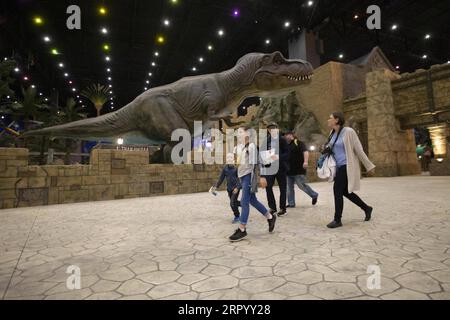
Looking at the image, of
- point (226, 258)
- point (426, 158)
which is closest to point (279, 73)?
point (226, 258)

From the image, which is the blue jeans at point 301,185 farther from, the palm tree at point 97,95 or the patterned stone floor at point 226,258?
the palm tree at point 97,95

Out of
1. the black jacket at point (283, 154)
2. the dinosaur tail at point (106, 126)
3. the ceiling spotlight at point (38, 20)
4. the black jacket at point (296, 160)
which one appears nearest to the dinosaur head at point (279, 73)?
the black jacket at point (296, 160)

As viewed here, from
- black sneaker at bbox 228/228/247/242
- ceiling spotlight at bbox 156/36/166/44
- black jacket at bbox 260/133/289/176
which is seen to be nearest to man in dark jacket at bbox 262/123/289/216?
black jacket at bbox 260/133/289/176

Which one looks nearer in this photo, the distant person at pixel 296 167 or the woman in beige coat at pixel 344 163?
the woman in beige coat at pixel 344 163

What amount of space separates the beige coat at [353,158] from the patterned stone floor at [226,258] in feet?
1.77

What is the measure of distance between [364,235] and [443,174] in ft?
42.8

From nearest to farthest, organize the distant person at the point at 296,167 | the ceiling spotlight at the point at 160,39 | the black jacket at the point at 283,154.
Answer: the black jacket at the point at 283,154, the distant person at the point at 296,167, the ceiling spotlight at the point at 160,39

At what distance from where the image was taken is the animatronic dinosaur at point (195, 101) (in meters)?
6.93

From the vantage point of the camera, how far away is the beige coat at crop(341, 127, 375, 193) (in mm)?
3238

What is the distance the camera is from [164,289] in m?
1.60

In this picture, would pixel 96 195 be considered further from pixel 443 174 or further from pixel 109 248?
pixel 443 174

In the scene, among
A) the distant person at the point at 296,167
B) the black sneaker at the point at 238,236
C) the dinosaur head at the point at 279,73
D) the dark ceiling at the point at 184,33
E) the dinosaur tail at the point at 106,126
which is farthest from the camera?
the dark ceiling at the point at 184,33

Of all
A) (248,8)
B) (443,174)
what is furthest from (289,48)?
(443,174)

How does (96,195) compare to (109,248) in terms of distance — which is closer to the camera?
(109,248)
